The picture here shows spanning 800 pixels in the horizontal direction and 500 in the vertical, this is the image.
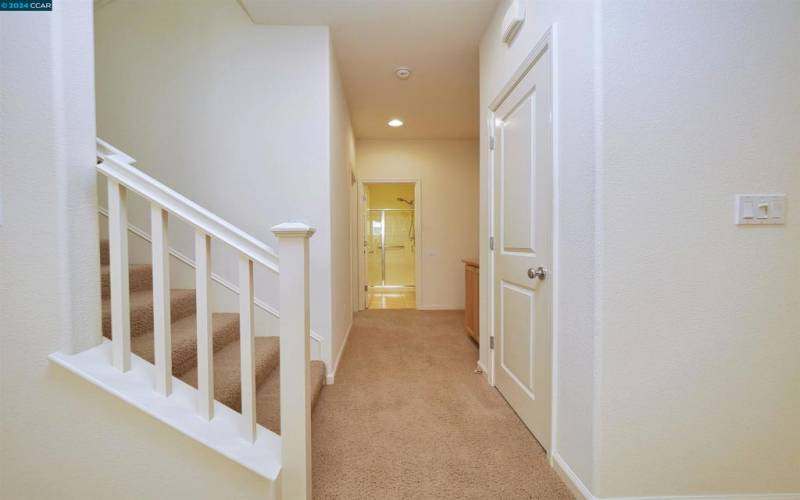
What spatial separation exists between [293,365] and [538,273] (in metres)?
1.17

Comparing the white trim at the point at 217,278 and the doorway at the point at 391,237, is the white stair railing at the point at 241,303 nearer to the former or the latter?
the white trim at the point at 217,278

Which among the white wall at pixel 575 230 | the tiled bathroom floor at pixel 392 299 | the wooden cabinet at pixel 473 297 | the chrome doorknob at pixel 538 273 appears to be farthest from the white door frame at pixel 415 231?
the white wall at pixel 575 230

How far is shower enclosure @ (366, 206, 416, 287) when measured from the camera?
8141 mm

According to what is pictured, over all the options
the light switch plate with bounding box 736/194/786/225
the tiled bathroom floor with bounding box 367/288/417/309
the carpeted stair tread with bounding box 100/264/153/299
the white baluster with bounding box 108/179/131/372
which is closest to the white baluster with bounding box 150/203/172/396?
the white baluster with bounding box 108/179/131/372

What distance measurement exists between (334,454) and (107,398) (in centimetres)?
94

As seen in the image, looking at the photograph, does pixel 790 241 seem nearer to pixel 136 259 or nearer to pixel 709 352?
pixel 709 352

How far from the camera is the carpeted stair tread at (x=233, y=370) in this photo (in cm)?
154

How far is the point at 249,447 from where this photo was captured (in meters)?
1.17

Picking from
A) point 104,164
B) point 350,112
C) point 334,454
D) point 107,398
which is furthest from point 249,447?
point 350,112

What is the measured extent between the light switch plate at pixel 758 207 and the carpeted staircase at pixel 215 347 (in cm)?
205

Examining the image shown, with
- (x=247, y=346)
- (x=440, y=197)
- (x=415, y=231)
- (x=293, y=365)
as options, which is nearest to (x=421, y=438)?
(x=293, y=365)

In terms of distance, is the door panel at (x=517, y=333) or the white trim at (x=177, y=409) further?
the door panel at (x=517, y=333)

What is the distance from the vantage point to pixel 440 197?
5.32 m

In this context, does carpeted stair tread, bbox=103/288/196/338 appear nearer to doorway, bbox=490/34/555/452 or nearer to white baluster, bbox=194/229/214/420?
white baluster, bbox=194/229/214/420
